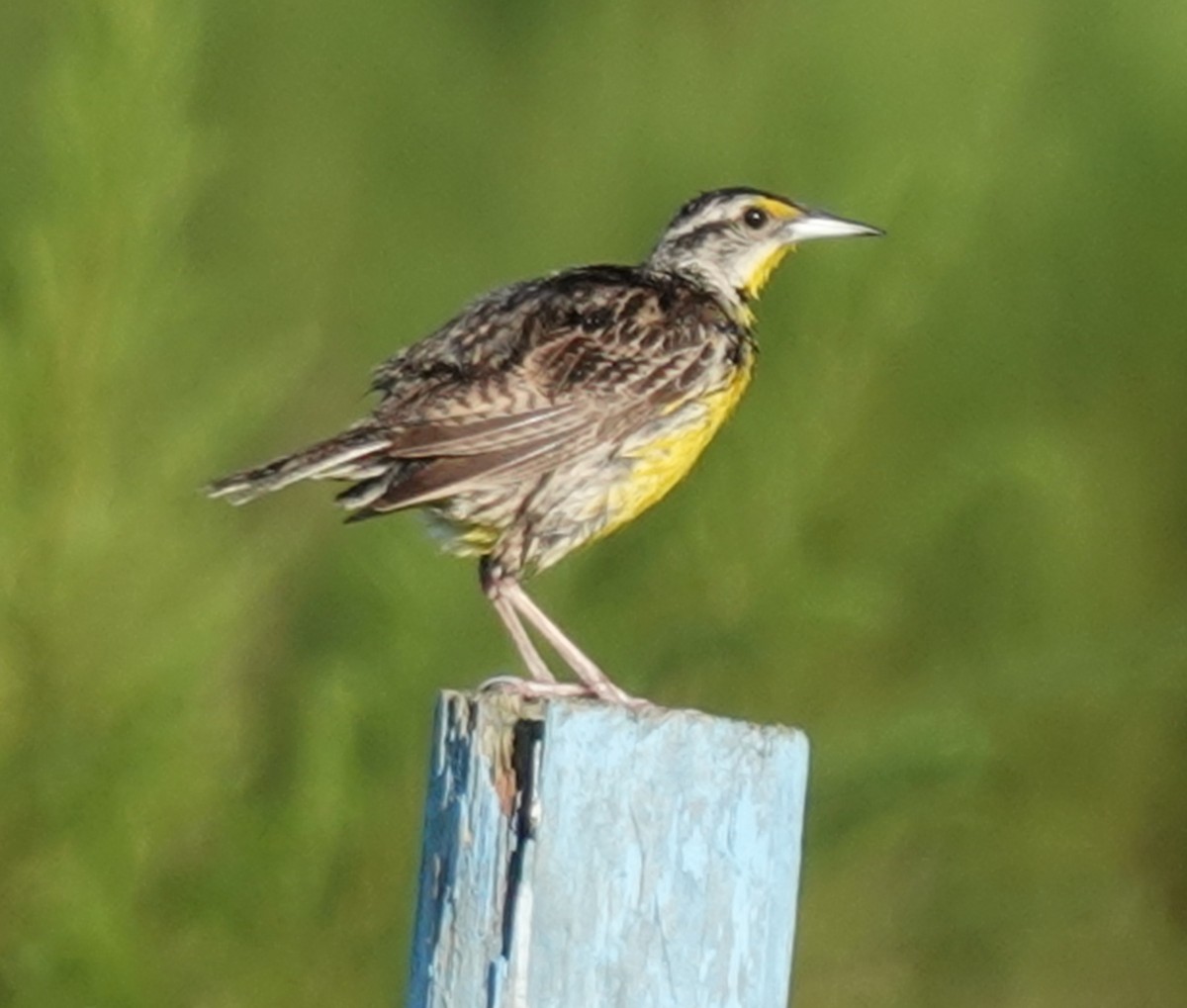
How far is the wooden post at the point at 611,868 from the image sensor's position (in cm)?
348

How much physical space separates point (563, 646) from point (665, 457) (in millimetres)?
306

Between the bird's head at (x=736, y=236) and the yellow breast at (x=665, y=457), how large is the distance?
55 cm

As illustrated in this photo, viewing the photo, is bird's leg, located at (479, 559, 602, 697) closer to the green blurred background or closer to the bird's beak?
the green blurred background

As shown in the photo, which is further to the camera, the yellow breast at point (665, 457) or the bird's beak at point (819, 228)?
the bird's beak at point (819, 228)

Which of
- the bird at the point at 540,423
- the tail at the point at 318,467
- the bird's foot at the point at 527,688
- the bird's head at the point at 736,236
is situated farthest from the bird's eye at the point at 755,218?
the bird's foot at the point at 527,688

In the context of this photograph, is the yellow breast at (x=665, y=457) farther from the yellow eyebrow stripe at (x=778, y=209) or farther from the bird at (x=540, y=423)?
the yellow eyebrow stripe at (x=778, y=209)

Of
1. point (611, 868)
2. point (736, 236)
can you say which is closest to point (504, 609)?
point (736, 236)

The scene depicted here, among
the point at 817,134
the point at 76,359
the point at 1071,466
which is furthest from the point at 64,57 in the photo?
the point at 1071,466

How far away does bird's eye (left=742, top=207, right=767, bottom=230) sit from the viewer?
18.9ft

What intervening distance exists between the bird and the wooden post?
112 centimetres

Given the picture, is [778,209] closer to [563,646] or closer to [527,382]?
[527,382]

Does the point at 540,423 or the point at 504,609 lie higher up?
the point at 540,423

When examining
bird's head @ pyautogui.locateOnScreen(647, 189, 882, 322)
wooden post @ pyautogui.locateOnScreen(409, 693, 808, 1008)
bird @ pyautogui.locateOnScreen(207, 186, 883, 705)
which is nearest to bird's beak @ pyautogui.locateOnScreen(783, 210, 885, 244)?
bird's head @ pyautogui.locateOnScreen(647, 189, 882, 322)

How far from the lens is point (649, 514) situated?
6137mm
